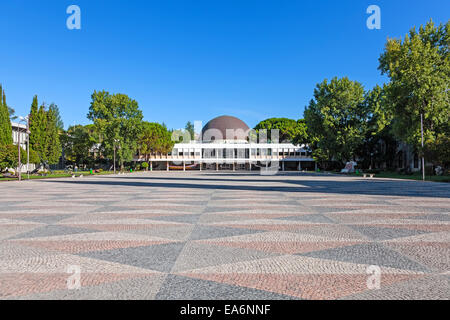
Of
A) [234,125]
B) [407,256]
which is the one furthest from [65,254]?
[234,125]

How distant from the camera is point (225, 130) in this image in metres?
111

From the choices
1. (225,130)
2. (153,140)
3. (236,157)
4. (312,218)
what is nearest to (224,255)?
(312,218)

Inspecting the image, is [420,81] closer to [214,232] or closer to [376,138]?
[376,138]

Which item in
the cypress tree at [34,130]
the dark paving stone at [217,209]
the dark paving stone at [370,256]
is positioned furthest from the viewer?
the cypress tree at [34,130]

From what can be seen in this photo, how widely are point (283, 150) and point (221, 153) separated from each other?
56.6 feet

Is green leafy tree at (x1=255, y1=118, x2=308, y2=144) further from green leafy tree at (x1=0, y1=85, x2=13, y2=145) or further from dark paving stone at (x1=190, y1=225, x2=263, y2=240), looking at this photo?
dark paving stone at (x1=190, y1=225, x2=263, y2=240)

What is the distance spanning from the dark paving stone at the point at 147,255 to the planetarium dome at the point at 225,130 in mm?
99399

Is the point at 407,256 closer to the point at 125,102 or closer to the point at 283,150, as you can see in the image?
the point at 125,102

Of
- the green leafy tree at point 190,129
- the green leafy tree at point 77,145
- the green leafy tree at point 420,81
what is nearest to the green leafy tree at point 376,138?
the green leafy tree at point 420,81

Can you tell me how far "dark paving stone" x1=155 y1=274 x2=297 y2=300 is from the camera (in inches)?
144

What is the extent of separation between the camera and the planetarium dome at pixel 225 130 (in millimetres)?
109531

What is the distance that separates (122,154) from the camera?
6888cm

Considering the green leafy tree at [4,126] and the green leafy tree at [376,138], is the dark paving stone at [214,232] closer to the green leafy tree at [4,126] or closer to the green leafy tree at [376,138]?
the green leafy tree at [376,138]

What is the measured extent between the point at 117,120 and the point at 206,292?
6607 cm
